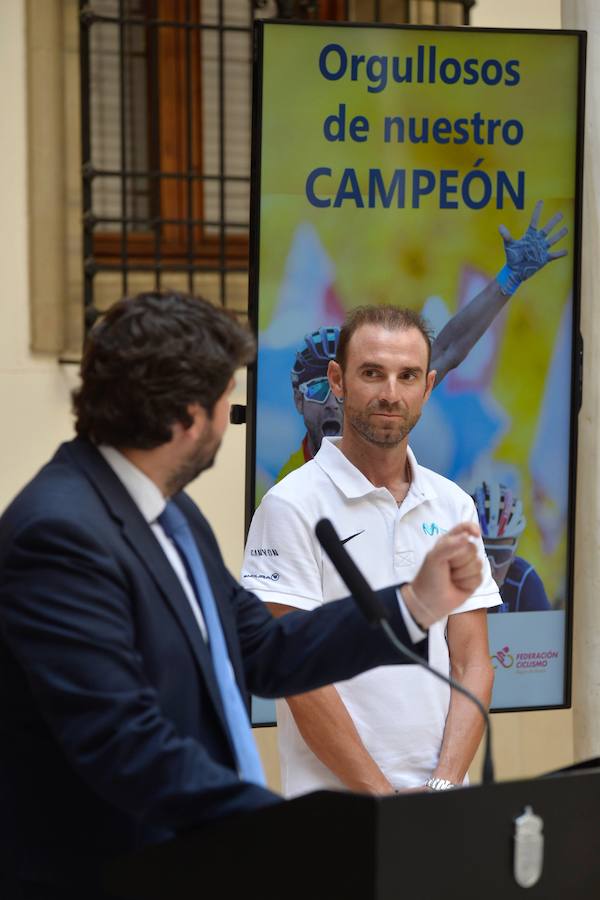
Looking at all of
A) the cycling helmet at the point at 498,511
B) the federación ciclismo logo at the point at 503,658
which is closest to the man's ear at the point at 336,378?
the cycling helmet at the point at 498,511

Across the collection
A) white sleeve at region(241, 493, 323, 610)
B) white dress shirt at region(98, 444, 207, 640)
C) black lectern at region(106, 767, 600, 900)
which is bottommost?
black lectern at region(106, 767, 600, 900)

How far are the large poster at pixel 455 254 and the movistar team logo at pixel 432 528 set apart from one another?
0.45 m

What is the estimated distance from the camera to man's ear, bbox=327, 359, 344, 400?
9.99 ft

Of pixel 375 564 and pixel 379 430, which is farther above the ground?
pixel 379 430

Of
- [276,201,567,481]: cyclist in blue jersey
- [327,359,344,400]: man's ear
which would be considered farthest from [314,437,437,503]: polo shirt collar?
[276,201,567,481]: cyclist in blue jersey

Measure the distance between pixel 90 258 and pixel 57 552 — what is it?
366 centimetres

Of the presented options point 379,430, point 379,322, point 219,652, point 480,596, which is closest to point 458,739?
point 480,596

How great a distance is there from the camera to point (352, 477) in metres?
2.91

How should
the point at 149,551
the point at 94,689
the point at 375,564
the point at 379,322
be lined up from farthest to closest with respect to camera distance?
1. the point at 379,322
2. the point at 375,564
3. the point at 149,551
4. the point at 94,689

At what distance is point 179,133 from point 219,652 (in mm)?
4040

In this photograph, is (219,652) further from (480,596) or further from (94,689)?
(480,596)

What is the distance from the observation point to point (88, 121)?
16.8ft

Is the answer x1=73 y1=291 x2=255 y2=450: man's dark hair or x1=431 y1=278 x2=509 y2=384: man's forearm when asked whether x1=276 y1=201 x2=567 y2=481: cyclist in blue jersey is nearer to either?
x1=431 y1=278 x2=509 y2=384: man's forearm

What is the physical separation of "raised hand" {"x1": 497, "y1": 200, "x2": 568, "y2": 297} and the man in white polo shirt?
51cm
